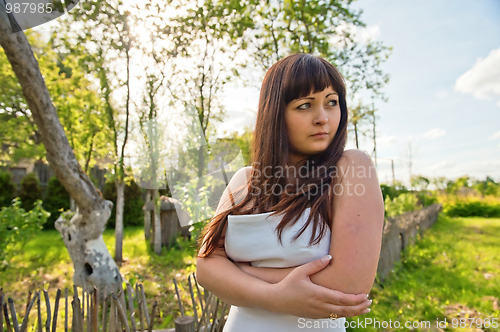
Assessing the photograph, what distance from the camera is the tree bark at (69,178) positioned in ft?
11.6

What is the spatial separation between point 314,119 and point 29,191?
1572 cm

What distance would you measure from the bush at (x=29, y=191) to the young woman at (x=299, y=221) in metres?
15.2

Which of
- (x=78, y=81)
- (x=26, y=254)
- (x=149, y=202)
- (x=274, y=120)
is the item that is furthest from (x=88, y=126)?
(x=274, y=120)

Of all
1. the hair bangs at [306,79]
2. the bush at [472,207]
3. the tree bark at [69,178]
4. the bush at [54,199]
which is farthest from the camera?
the bush at [472,207]

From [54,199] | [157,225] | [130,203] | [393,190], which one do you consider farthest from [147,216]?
[393,190]

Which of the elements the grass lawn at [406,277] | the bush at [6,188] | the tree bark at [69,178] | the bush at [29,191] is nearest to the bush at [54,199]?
the bush at [29,191]

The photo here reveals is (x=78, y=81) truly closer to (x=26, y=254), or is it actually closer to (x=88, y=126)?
(x=88, y=126)

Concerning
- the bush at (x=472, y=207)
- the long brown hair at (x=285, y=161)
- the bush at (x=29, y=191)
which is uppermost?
the long brown hair at (x=285, y=161)

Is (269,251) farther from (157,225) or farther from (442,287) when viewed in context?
(157,225)

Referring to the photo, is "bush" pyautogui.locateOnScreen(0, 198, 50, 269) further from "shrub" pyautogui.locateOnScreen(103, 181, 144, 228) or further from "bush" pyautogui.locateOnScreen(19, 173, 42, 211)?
"bush" pyautogui.locateOnScreen(19, 173, 42, 211)

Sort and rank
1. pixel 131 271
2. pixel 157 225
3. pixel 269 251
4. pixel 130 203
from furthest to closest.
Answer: pixel 130 203
pixel 157 225
pixel 131 271
pixel 269 251

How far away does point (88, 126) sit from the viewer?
30.0ft

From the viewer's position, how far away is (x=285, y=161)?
1319 mm

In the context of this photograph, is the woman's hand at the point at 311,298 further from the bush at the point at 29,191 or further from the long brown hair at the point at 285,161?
the bush at the point at 29,191
